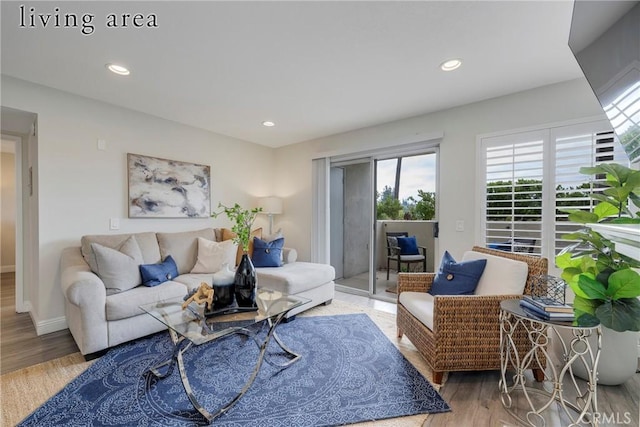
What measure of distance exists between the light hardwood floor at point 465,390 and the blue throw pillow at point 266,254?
72.3 inches

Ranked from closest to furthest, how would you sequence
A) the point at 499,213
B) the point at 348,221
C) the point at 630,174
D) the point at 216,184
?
the point at 630,174 < the point at 499,213 < the point at 216,184 < the point at 348,221

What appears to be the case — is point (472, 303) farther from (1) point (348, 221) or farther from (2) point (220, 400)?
(1) point (348, 221)

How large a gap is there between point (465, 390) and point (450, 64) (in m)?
2.47

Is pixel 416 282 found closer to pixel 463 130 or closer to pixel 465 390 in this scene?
pixel 465 390

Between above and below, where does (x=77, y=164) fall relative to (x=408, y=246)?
above

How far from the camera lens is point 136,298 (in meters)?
2.35

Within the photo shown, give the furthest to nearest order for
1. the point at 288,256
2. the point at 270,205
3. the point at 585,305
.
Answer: the point at 270,205, the point at 288,256, the point at 585,305

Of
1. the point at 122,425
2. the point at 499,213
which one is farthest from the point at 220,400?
the point at 499,213

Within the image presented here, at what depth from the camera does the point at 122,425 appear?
151cm

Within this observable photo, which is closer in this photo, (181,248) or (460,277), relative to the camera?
(460,277)

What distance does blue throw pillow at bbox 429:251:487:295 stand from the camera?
7.18ft

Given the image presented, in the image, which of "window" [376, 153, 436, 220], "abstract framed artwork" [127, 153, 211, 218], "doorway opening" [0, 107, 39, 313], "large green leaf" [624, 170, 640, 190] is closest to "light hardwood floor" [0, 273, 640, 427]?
"doorway opening" [0, 107, 39, 313]

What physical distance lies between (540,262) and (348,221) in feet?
8.86

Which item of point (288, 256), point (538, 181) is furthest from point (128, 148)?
point (538, 181)
